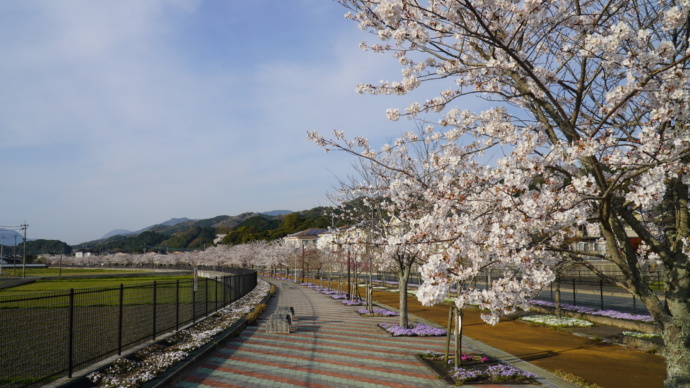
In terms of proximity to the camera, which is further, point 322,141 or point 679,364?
point 322,141

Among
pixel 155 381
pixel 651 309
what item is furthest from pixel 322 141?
pixel 651 309

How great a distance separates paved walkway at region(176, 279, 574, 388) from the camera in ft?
29.1

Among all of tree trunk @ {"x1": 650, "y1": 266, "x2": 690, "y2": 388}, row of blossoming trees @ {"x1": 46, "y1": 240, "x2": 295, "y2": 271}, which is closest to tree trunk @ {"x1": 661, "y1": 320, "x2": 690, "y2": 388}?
tree trunk @ {"x1": 650, "y1": 266, "x2": 690, "y2": 388}

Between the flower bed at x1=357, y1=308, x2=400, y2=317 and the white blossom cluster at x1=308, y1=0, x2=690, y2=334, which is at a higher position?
the white blossom cluster at x1=308, y1=0, x2=690, y2=334

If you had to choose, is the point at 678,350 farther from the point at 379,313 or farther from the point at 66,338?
the point at 379,313

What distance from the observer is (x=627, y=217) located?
19.9 ft

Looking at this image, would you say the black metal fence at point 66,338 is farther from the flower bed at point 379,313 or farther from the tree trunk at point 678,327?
the tree trunk at point 678,327

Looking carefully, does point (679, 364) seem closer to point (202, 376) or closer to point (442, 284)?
point (442, 284)

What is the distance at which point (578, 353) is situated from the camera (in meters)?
12.3

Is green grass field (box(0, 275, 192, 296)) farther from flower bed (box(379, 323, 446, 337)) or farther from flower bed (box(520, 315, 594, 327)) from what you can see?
flower bed (box(520, 315, 594, 327))

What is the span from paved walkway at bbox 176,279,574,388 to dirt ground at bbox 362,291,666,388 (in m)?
0.94

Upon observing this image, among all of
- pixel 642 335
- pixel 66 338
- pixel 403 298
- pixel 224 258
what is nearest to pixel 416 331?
pixel 403 298

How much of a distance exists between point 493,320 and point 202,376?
6.16 meters

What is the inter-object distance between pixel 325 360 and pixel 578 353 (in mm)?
7341
